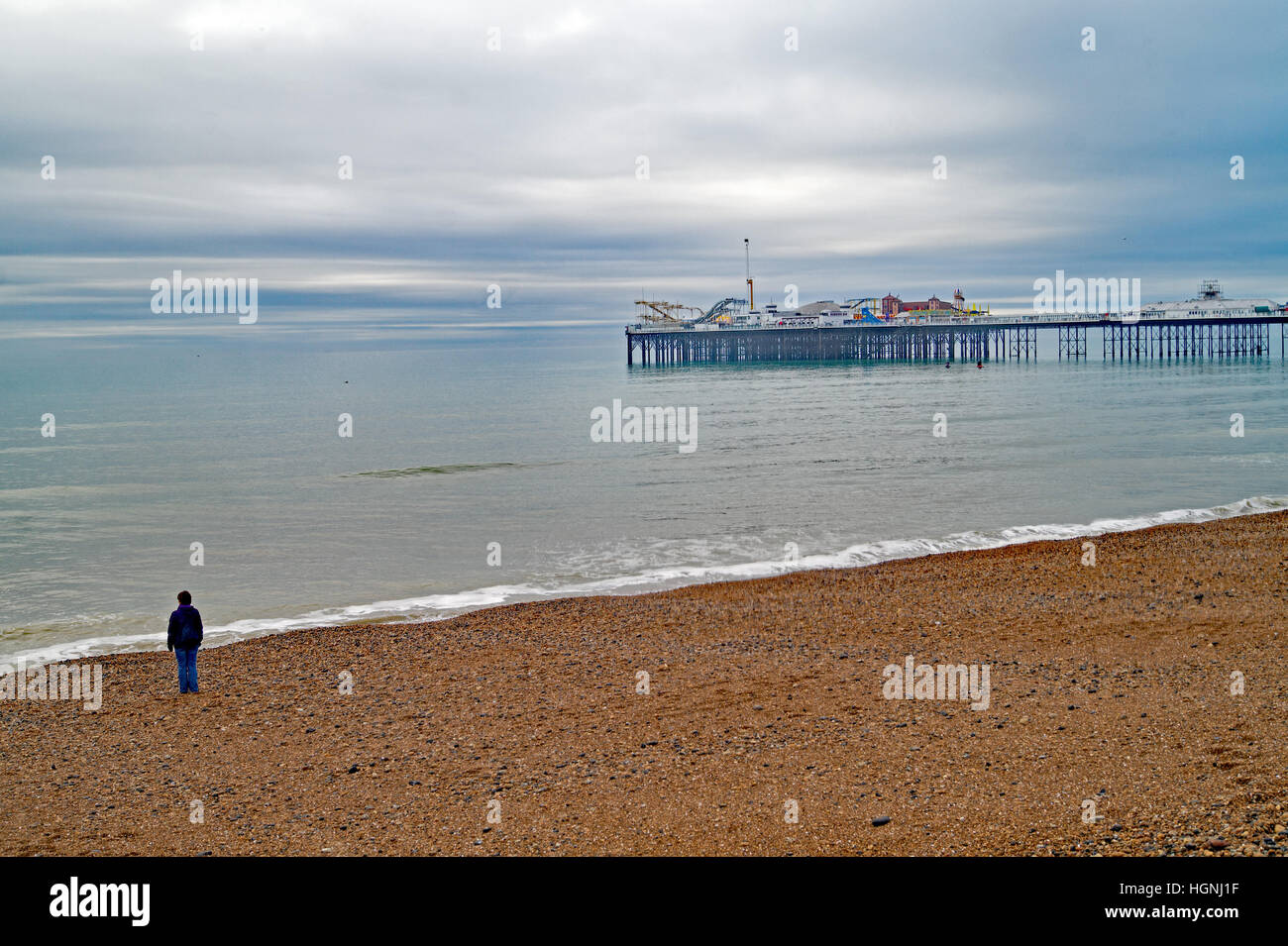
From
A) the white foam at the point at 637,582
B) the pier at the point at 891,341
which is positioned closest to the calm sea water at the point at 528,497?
the white foam at the point at 637,582

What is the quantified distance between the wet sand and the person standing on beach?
0.30m

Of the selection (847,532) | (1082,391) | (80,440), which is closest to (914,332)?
(1082,391)

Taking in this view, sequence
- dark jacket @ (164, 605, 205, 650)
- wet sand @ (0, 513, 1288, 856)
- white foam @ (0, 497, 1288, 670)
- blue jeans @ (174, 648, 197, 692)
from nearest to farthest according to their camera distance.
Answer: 1. wet sand @ (0, 513, 1288, 856)
2. dark jacket @ (164, 605, 205, 650)
3. blue jeans @ (174, 648, 197, 692)
4. white foam @ (0, 497, 1288, 670)

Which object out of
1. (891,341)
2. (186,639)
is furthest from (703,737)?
(891,341)

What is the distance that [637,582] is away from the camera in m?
17.7

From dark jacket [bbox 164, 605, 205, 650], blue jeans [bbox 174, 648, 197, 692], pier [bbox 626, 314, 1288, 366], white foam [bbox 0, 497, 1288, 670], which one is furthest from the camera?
pier [bbox 626, 314, 1288, 366]

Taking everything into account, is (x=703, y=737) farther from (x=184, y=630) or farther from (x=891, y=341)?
(x=891, y=341)

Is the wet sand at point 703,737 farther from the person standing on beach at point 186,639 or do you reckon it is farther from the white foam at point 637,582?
the white foam at point 637,582

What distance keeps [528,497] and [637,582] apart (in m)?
12.0

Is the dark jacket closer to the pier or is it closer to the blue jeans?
the blue jeans

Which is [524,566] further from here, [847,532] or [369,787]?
[369,787]

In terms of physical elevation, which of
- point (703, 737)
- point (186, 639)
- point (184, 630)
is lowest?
point (703, 737)

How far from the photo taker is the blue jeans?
37.8ft

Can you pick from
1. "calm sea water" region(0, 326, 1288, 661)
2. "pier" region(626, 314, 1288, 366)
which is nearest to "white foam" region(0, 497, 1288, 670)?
"calm sea water" region(0, 326, 1288, 661)
